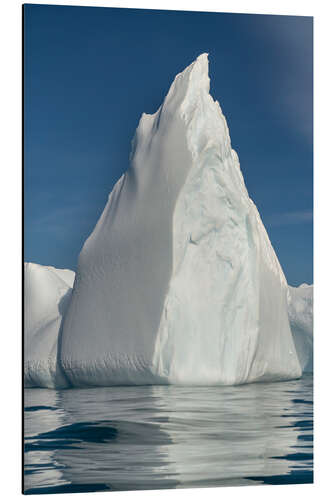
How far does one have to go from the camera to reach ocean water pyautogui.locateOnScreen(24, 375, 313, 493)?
28.3ft

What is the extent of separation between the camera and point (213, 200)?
37.3 feet

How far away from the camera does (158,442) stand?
8.92 meters

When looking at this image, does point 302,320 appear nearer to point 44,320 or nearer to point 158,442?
point 158,442

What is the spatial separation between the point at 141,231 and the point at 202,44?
101 inches

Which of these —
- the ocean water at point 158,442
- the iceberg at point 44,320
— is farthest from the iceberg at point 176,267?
the ocean water at point 158,442

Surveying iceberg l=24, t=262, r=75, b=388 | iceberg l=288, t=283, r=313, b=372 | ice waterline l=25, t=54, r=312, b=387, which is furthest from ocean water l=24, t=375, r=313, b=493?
iceberg l=288, t=283, r=313, b=372

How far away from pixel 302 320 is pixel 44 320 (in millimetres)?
3342

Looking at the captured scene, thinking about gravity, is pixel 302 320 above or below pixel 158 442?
above

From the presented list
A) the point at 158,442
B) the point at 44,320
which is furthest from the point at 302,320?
the point at 44,320

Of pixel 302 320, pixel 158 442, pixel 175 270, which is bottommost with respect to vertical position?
pixel 158 442

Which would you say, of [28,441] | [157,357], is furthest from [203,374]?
[28,441]

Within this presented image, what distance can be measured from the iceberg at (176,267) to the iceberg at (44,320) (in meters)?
0.17

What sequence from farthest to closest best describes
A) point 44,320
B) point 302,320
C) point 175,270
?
1. point 302,320
2. point 175,270
3. point 44,320
